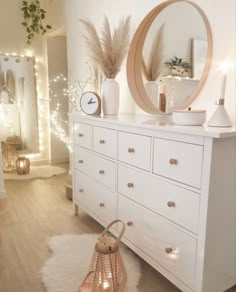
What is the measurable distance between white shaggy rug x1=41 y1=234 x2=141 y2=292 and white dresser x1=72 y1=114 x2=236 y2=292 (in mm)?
142

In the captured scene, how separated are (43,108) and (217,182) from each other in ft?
12.1

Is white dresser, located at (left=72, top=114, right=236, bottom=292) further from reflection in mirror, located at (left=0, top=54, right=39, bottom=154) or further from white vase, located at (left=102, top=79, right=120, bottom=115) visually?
reflection in mirror, located at (left=0, top=54, right=39, bottom=154)

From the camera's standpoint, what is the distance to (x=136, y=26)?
2.30 meters

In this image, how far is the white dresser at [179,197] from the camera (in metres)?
1.25

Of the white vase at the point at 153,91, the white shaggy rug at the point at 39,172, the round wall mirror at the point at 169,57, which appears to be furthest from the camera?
the white shaggy rug at the point at 39,172

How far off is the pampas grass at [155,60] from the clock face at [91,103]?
443 millimetres

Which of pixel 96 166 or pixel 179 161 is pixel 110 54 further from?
pixel 179 161

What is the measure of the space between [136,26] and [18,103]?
259 cm

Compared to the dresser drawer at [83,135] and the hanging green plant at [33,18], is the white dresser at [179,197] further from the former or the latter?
the hanging green plant at [33,18]

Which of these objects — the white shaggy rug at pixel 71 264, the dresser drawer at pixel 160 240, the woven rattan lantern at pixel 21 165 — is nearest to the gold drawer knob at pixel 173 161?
the dresser drawer at pixel 160 240

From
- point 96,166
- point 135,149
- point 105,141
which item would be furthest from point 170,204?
point 96,166

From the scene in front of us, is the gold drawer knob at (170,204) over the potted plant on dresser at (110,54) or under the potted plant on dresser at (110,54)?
under

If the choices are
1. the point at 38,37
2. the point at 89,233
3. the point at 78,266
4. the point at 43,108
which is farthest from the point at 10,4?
the point at 78,266

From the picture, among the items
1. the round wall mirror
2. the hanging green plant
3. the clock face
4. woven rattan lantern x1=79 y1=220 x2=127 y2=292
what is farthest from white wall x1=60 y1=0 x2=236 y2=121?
woven rattan lantern x1=79 y1=220 x2=127 y2=292
